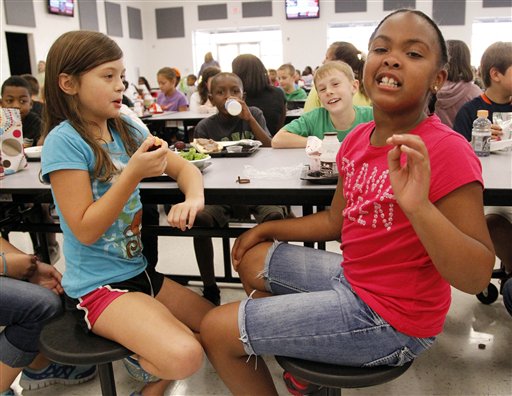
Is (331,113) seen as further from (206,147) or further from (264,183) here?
(264,183)

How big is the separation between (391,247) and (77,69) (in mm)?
920

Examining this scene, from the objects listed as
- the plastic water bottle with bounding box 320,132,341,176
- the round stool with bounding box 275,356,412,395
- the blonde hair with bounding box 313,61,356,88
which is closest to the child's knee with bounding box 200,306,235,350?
the round stool with bounding box 275,356,412,395

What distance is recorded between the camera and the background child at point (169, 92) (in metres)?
5.95

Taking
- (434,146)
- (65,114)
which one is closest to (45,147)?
(65,114)

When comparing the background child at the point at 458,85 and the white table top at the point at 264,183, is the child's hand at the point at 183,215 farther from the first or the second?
the background child at the point at 458,85

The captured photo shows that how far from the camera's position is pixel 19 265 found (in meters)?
1.48

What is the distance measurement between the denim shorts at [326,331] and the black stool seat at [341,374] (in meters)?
0.01

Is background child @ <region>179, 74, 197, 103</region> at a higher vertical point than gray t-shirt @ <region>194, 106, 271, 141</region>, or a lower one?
higher

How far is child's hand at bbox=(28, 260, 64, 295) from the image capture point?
1.53 meters

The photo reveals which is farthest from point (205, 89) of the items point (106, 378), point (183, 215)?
point (106, 378)

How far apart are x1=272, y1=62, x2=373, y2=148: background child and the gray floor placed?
3.23 ft

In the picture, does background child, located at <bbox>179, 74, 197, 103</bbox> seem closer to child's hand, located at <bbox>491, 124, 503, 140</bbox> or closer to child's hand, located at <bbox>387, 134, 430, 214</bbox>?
child's hand, located at <bbox>491, 124, 503, 140</bbox>

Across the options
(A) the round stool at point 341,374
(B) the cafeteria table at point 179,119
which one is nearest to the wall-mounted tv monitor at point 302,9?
(B) the cafeteria table at point 179,119

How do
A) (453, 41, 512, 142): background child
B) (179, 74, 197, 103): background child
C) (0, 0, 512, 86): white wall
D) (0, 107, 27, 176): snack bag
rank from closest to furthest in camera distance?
(0, 107, 27, 176): snack bag, (453, 41, 512, 142): background child, (179, 74, 197, 103): background child, (0, 0, 512, 86): white wall
